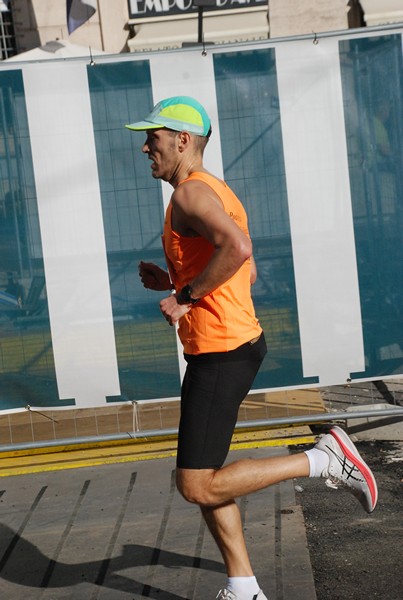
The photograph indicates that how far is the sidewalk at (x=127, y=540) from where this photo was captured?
421 centimetres

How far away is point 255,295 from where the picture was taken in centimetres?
574

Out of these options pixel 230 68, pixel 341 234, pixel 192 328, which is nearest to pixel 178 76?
pixel 230 68

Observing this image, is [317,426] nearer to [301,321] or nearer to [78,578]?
[301,321]

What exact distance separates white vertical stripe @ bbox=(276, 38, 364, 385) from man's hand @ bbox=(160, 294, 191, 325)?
214 cm

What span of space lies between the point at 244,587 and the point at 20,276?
2.62 metres

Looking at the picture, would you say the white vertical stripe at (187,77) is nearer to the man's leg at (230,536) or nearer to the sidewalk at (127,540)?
the sidewalk at (127,540)

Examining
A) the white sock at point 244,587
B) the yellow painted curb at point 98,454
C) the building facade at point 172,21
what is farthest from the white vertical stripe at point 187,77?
the building facade at point 172,21

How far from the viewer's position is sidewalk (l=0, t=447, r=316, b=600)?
4.21m

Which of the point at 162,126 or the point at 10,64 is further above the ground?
the point at 10,64

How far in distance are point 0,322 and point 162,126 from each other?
233 cm

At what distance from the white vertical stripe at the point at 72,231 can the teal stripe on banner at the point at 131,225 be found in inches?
2.2

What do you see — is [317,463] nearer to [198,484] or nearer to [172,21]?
[198,484]

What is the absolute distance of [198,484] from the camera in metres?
3.69

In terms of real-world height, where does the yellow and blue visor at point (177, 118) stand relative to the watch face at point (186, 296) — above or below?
above
